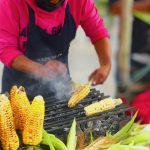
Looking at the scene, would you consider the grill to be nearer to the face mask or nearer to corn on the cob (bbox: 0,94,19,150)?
corn on the cob (bbox: 0,94,19,150)

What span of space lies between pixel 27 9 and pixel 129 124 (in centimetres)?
92

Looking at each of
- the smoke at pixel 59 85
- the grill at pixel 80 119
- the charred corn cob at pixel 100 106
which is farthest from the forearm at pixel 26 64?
the charred corn cob at pixel 100 106

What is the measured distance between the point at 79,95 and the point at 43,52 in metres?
0.46

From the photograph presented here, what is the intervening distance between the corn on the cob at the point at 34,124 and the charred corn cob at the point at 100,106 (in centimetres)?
34

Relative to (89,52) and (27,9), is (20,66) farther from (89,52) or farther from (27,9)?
(89,52)

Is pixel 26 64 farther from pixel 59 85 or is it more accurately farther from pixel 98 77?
pixel 98 77

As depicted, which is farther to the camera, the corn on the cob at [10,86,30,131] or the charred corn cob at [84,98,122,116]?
the charred corn cob at [84,98,122,116]

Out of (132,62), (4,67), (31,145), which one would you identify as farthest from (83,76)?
(31,145)

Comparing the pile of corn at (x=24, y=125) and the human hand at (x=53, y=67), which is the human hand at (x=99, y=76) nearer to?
the human hand at (x=53, y=67)

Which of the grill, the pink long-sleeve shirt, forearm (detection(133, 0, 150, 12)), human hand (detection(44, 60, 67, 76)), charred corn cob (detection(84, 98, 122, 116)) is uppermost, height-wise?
forearm (detection(133, 0, 150, 12))

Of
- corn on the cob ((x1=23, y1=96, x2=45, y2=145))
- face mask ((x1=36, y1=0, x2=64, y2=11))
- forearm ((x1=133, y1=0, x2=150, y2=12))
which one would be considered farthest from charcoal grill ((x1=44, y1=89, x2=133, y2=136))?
forearm ((x1=133, y1=0, x2=150, y2=12))

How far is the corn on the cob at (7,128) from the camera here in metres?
1.81

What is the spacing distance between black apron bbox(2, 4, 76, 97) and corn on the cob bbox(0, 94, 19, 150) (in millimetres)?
656

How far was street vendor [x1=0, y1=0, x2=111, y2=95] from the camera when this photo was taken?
Result: 7.78ft
